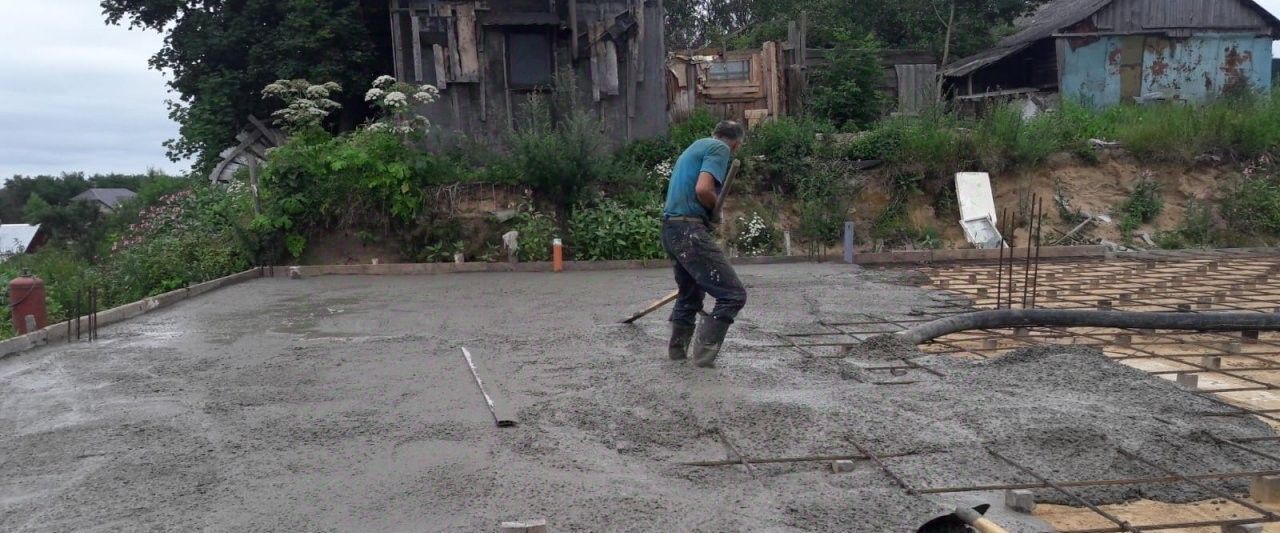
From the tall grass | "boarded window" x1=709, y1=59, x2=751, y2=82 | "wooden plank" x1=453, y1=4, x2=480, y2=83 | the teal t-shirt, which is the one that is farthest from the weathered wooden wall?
the teal t-shirt

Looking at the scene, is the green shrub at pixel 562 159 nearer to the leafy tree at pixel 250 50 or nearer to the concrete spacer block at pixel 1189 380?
the leafy tree at pixel 250 50

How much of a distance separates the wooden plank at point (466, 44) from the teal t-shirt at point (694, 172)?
957 centimetres

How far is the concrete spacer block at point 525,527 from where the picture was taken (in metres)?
2.70

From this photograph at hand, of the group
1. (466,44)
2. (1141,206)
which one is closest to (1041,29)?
(1141,206)

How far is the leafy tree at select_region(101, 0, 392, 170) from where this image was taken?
50.5 feet

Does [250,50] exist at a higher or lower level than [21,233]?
higher

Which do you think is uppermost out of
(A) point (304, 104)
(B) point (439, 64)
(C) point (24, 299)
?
(B) point (439, 64)

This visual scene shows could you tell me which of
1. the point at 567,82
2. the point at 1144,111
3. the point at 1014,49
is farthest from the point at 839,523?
the point at 1014,49

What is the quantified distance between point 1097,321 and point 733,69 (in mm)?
11411

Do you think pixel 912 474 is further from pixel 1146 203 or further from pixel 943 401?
pixel 1146 203

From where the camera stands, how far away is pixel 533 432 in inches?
153

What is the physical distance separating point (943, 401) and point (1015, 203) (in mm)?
10104

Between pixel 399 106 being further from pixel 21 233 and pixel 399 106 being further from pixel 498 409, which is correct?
pixel 21 233

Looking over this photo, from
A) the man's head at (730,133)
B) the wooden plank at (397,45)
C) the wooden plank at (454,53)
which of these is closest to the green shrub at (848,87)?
the wooden plank at (454,53)
